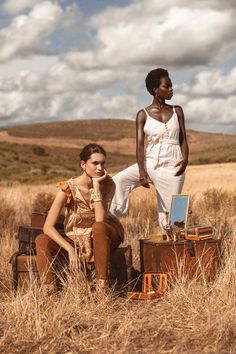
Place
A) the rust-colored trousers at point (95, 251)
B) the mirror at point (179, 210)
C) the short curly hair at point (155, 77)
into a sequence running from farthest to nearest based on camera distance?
the short curly hair at point (155, 77)
the mirror at point (179, 210)
the rust-colored trousers at point (95, 251)


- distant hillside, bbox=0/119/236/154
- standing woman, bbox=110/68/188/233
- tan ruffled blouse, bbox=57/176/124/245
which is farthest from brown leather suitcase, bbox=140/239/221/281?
distant hillside, bbox=0/119/236/154

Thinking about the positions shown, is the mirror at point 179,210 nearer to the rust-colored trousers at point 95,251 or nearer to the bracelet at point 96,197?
the rust-colored trousers at point 95,251

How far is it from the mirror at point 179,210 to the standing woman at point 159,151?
0.49 feet

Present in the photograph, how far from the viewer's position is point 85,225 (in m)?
5.71

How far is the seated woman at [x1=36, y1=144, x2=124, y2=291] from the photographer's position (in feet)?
17.5

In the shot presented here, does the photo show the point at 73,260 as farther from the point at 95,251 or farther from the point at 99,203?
the point at 99,203

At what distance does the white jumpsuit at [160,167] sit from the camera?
20.7 ft

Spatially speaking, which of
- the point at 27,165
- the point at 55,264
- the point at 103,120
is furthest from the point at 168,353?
the point at 103,120

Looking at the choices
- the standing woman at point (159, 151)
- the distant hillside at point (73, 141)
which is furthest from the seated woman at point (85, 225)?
the distant hillside at point (73, 141)

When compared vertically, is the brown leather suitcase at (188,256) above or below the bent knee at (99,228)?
below

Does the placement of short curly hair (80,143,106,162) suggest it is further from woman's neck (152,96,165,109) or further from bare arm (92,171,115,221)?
woman's neck (152,96,165,109)

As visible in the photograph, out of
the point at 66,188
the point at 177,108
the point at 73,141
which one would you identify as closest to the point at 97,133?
the point at 73,141

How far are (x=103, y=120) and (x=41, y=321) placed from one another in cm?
14967

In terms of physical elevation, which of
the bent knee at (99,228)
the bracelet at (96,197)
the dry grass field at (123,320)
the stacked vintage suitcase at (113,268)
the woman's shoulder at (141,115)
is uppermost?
the woman's shoulder at (141,115)
